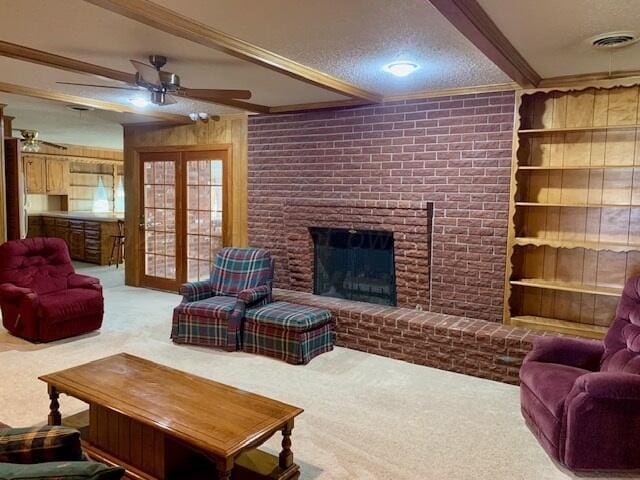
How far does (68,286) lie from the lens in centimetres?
505

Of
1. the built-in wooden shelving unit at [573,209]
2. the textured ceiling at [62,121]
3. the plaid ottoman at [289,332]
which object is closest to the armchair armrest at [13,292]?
the textured ceiling at [62,121]

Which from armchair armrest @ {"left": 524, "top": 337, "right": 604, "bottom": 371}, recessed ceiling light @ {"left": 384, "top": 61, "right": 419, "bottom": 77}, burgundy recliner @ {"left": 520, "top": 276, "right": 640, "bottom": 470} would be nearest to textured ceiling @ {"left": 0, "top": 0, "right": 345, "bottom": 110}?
recessed ceiling light @ {"left": 384, "top": 61, "right": 419, "bottom": 77}

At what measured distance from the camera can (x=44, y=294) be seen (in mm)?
4828

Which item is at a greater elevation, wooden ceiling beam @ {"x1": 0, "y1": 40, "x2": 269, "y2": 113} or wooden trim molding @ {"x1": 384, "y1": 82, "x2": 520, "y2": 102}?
wooden trim molding @ {"x1": 384, "y1": 82, "x2": 520, "y2": 102}

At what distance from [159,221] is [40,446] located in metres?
5.63

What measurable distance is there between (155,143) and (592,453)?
592cm

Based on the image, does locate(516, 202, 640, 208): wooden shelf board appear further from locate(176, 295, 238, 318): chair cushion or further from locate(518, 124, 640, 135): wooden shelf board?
locate(176, 295, 238, 318): chair cushion

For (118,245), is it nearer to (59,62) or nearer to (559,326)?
(59,62)

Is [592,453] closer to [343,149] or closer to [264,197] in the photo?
[343,149]

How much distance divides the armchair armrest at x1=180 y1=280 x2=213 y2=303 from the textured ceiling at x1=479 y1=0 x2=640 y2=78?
3.34m

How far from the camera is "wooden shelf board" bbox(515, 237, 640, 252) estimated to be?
363 cm

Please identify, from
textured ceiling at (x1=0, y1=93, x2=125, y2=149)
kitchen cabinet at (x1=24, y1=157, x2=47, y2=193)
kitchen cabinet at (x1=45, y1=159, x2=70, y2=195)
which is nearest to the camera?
textured ceiling at (x1=0, y1=93, x2=125, y2=149)

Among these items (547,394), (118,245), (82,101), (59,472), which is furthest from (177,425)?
(118,245)

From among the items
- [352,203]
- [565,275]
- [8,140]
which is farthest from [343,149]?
[8,140]
